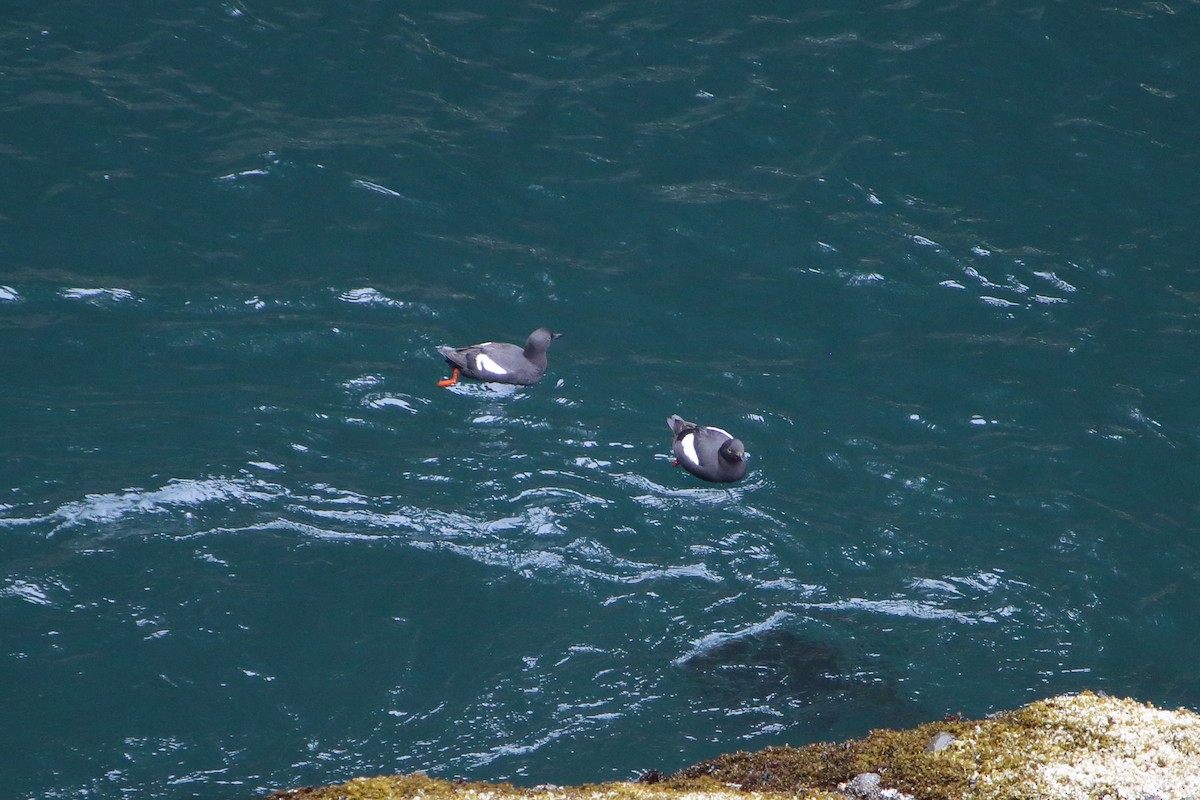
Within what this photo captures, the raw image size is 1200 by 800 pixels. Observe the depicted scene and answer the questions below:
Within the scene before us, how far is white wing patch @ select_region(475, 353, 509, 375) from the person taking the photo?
10641mm

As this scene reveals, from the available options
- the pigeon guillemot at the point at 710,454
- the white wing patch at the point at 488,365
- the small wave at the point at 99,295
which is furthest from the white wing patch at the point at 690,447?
the small wave at the point at 99,295

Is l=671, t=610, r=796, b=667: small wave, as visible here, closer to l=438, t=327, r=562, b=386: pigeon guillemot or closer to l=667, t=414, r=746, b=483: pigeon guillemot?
l=667, t=414, r=746, b=483: pigeon guillemot

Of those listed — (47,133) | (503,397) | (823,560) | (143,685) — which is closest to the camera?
(143,685)

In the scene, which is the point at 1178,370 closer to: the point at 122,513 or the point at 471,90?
the point at 471,90

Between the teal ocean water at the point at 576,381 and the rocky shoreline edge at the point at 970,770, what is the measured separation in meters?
1.56

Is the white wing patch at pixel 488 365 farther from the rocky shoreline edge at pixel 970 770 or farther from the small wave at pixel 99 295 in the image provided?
the rocky shoreline edge at pixel 970 770

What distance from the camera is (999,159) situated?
14.2 meters

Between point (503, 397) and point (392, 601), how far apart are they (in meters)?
2.58

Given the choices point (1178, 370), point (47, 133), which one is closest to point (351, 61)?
point (47, 133)

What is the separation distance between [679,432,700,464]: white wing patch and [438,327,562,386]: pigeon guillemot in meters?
1.66

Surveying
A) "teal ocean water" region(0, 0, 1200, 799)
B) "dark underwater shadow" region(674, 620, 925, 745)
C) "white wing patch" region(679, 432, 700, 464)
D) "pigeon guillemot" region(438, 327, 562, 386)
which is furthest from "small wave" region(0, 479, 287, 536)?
"dark underwater shadow" region(674, 620, 925, 745)

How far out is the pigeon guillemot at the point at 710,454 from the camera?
32.7 ft

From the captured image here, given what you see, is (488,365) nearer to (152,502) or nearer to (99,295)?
(152,502)

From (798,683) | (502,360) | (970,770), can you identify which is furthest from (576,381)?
(970,770)
